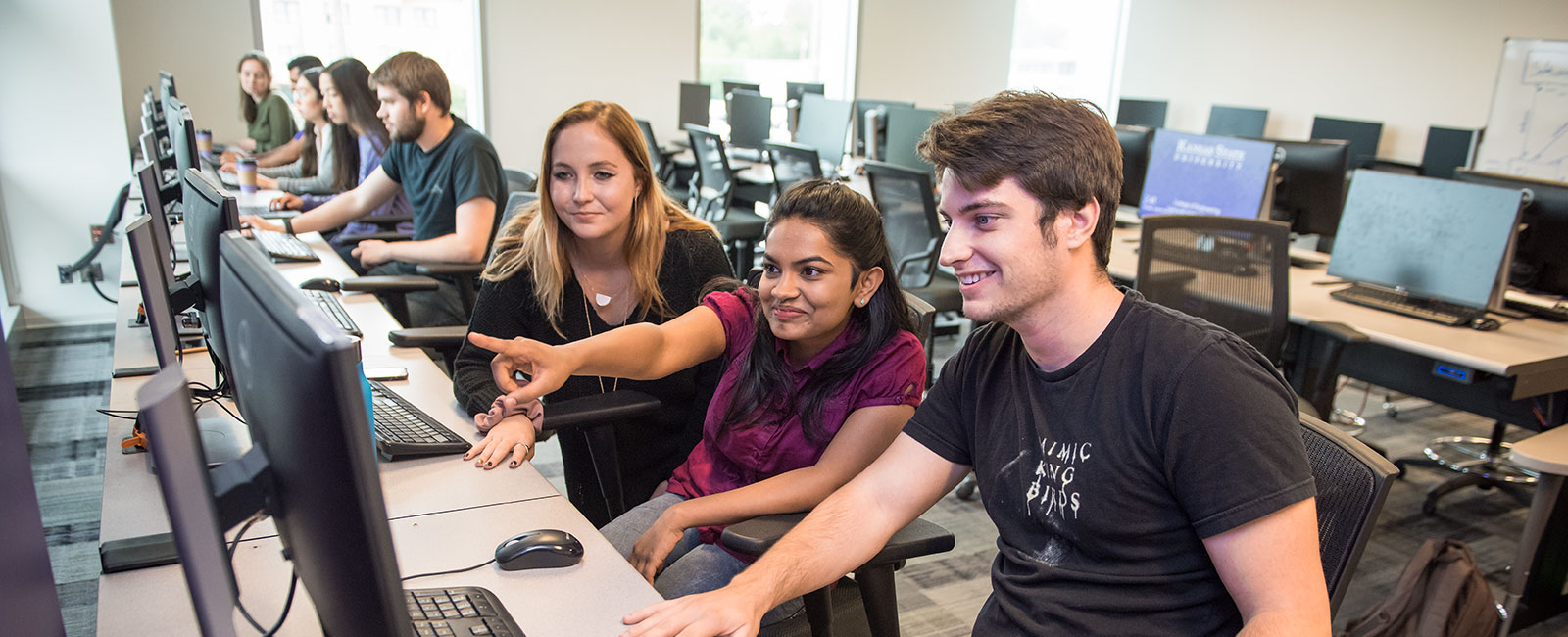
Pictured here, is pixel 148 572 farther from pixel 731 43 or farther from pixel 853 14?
pixel 853 14

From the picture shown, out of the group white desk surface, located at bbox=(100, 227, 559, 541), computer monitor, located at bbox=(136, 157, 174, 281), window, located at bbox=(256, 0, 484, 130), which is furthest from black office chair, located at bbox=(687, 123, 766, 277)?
computer monitor, located at bbox=(136, 157, 174, 281)

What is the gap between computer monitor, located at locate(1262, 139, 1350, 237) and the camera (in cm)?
360

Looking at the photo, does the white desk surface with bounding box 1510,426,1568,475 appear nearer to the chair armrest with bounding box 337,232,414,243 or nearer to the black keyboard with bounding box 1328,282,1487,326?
the black keyboard with bounding box 1328,282,1487,326

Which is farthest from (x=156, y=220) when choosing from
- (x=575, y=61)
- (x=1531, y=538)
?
(x=575, y=61)

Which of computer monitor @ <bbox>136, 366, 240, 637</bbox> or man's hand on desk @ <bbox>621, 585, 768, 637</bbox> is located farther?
man's hand on desk @ <bbox>621, 585, 768, 637</bbox>

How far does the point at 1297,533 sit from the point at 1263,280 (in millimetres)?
1846

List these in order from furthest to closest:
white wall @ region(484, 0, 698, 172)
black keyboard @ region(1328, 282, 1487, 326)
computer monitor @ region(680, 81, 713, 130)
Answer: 1. computer monitor @ region(680, 81, 713, 130)
2. white wall @ region(484, 0, 698, 172)
3. black keyboard @ region(1328, 282, 1487, 326)

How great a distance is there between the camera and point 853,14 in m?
8.05

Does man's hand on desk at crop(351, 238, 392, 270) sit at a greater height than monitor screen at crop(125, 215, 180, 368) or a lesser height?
lesser

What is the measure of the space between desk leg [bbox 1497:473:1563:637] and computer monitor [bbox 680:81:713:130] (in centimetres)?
571

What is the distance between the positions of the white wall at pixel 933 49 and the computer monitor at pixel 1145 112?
1267 mm

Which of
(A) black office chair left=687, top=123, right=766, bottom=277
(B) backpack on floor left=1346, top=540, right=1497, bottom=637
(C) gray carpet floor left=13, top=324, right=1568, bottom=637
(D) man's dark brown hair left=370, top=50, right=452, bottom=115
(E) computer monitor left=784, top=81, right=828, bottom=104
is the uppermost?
(D) man's dark brown hair left=370, top=50, right=452, bottom=115

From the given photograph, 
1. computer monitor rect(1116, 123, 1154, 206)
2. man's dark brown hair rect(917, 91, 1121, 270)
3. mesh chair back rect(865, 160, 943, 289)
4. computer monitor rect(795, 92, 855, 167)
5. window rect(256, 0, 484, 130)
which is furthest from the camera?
window rect(256, 0, 484, 130)

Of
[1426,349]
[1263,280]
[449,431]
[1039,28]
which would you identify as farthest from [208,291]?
[1039,28]
